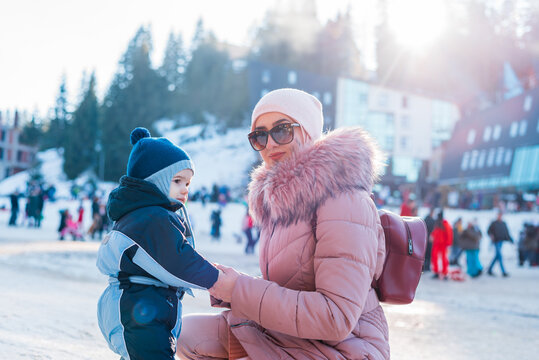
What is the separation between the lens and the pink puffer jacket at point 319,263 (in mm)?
1860

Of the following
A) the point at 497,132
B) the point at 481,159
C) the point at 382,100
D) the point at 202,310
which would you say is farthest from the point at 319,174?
the point at 382,100

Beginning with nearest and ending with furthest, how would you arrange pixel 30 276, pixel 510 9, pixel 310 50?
pixel 30 276
pixel 310 50
pixel 510 9

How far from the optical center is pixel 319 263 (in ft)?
6.29

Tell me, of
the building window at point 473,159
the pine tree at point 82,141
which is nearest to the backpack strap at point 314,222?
the building window at point 473,159

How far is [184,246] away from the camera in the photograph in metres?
2.12

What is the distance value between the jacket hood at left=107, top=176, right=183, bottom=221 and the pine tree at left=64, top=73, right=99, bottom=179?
222ft

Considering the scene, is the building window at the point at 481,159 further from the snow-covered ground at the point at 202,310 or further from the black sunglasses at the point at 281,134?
the black sunglasses at the point at 281,134

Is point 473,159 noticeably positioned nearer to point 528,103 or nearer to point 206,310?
point 528,103

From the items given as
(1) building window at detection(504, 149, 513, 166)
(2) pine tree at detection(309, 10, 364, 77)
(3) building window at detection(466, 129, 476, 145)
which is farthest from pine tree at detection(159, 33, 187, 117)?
(1) building window at detection(504, 149, 513, 166)

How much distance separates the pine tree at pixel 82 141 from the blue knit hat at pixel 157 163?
221 ft

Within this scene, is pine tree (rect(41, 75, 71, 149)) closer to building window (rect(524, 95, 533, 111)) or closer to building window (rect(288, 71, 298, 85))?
building window (rect(288, 71, 298, 85))

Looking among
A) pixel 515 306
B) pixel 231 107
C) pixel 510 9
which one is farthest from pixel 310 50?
pixel 515 306

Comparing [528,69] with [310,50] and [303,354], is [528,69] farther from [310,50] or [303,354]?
[303,354]

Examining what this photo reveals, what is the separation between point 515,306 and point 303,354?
7.65 metres
